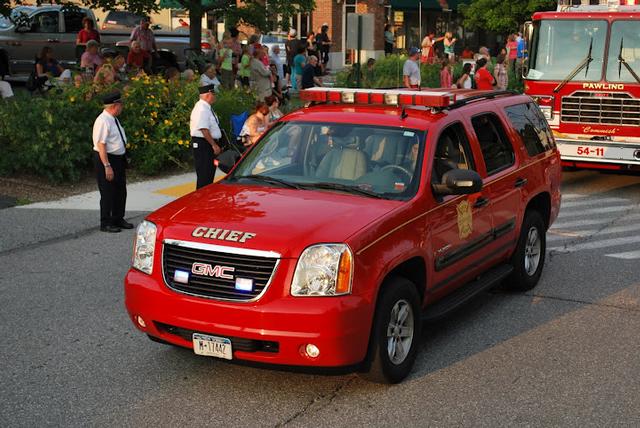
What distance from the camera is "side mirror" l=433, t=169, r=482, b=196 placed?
6527mm

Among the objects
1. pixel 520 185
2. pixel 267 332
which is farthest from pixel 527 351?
pixel 267 332

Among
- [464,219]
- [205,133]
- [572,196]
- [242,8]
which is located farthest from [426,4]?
[464,219]

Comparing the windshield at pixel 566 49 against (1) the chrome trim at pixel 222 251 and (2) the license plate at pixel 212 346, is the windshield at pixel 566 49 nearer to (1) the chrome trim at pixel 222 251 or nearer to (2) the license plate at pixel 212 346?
(1) the chrome trim at pixel 222 251

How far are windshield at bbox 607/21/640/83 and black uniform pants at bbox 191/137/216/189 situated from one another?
6.05 m

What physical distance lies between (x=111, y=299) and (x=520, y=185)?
3649 millimetres

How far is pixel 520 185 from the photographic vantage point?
809 cm

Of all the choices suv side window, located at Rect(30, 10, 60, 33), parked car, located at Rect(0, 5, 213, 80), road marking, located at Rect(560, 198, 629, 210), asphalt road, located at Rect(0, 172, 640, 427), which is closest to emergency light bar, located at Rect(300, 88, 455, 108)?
asphalt road, located at Rect(0, 172, 640, 427)

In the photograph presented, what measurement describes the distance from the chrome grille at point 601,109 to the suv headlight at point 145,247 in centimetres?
936

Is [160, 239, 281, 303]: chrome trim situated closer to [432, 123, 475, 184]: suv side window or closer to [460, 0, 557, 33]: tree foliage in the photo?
[432, 123, 475, 184]: suv side window

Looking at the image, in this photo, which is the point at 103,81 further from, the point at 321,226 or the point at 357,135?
the point at 321,226

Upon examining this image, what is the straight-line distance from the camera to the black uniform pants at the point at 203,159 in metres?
11.7

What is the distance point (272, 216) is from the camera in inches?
237

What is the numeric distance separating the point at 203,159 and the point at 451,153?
17.2 ft

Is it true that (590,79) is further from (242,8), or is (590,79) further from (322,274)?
(322,274)
